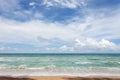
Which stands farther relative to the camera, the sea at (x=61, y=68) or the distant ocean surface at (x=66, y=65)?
the distant ocean surface at (x=66, y=65)

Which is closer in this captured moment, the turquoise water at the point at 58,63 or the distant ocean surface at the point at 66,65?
the distant ocean surface at the point at 66,65

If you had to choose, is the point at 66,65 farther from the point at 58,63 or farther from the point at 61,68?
the point at 61,68

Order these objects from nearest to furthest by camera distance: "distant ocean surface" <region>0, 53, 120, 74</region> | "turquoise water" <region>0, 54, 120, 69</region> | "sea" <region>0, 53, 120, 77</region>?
"sea" <region>0, 53, 120, 77</region>, "distant ocean surface" <region>0, 53, 120, 74</region>, "turquoise water" <region>0, 54, 120, 69</region>

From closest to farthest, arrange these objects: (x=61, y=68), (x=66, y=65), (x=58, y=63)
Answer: (x=61, y=68)
(x=66, y=65)
(x=58, y=63)

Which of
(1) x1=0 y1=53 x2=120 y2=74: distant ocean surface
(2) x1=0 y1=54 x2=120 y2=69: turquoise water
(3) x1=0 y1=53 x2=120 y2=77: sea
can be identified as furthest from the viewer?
(2) x1=0 y1=54 x2=120 y2=69: turquoise water

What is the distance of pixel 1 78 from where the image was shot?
7031 millimetres

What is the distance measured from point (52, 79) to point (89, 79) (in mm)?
1417

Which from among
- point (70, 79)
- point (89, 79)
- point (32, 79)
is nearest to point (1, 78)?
point (32, 79)

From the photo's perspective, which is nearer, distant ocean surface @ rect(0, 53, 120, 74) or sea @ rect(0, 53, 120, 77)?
sea @ rect(0, 53, 120, 77)

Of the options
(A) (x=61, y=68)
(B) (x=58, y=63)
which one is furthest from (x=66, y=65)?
(A) (x=61, y=68)

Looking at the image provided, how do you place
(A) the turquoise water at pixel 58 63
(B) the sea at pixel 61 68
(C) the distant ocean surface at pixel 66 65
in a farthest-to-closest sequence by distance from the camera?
(A) the turquoise water at pixel 58 63 < (C) the distant ocean surface at pixel 66 65 < (B) the sea at pixel 61 68

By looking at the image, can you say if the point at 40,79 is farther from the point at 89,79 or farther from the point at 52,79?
the point at 89,79

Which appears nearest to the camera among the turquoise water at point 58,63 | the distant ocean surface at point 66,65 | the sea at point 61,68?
→ the sea at point 61,68

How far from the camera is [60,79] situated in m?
7.25
